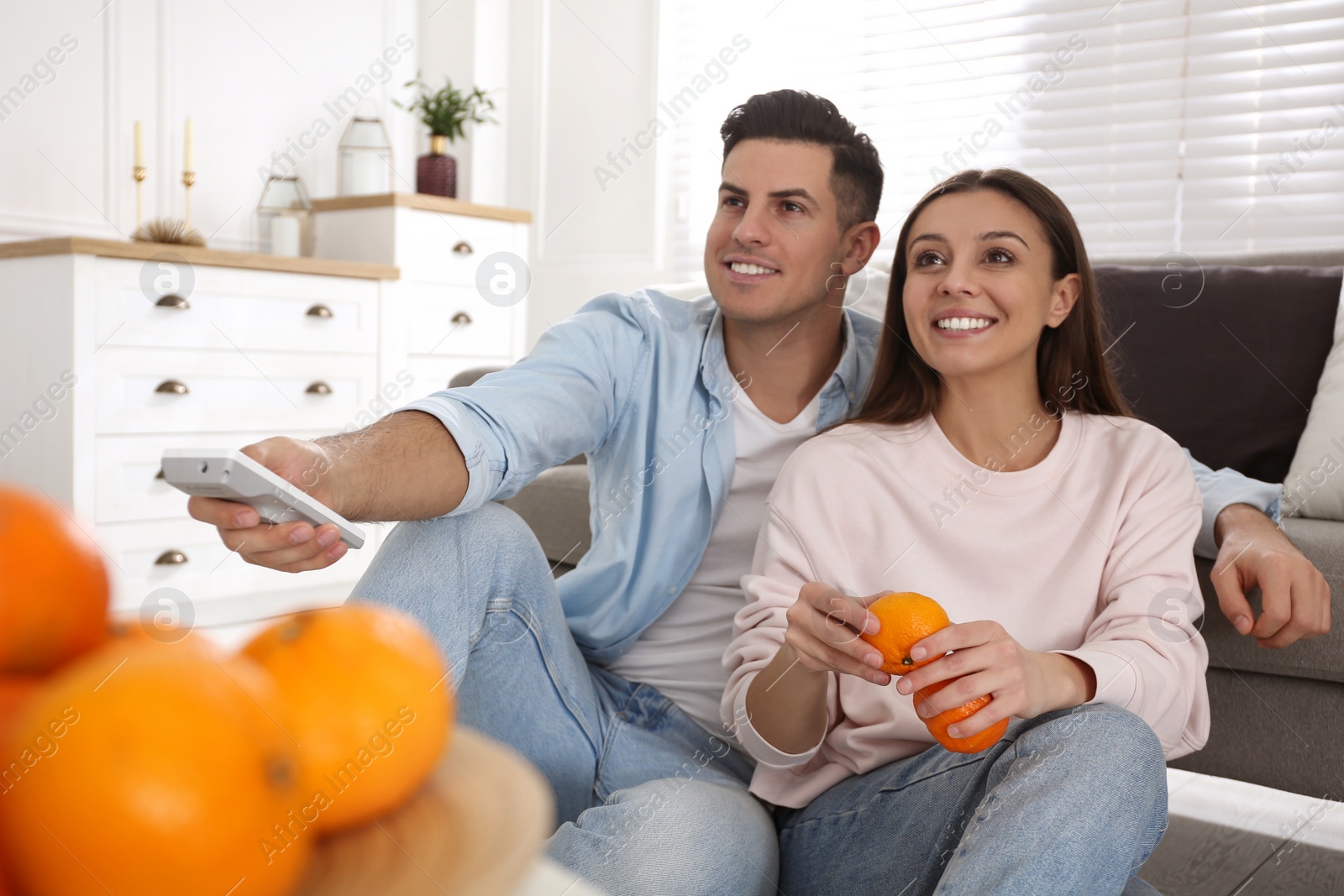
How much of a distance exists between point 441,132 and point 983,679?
329 cm

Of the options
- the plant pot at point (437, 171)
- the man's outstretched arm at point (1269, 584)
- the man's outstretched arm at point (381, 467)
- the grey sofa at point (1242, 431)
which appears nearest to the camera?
the man's outstretched arm at point (381, 467)

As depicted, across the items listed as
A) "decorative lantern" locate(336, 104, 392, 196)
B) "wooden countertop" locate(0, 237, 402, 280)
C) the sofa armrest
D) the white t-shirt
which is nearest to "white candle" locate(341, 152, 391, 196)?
"decorative lantern" locate(336, 104, 392, 196)

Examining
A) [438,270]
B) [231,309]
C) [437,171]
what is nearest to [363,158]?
[437,171]

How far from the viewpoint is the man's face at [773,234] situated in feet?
4.46

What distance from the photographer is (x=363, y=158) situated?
3.51 meters

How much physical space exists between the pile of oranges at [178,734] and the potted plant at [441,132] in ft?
11.9

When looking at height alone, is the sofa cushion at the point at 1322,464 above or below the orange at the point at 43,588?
below

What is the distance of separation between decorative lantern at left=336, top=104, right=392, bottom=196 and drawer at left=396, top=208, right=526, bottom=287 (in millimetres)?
306

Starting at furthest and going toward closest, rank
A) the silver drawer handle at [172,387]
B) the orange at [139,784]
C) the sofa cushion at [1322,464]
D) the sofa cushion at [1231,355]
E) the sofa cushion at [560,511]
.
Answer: the silver drawer handle at [172,387] → the sofa cushion at [560,511] → the sofa cushion at [1231,355] → the sofa cushion at [1322,464] → the orange at [139,784]

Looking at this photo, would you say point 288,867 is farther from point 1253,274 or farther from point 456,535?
point 1253,274


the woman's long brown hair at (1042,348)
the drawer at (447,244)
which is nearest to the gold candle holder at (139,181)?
the drawer at (447,244)

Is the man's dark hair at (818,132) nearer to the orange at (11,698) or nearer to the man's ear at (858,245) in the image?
the man's ear at (858,245)

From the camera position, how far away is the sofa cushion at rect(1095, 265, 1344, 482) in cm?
169

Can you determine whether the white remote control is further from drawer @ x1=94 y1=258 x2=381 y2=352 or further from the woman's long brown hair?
drawer @ x1=94 y1=258 x2=381 y2=352
